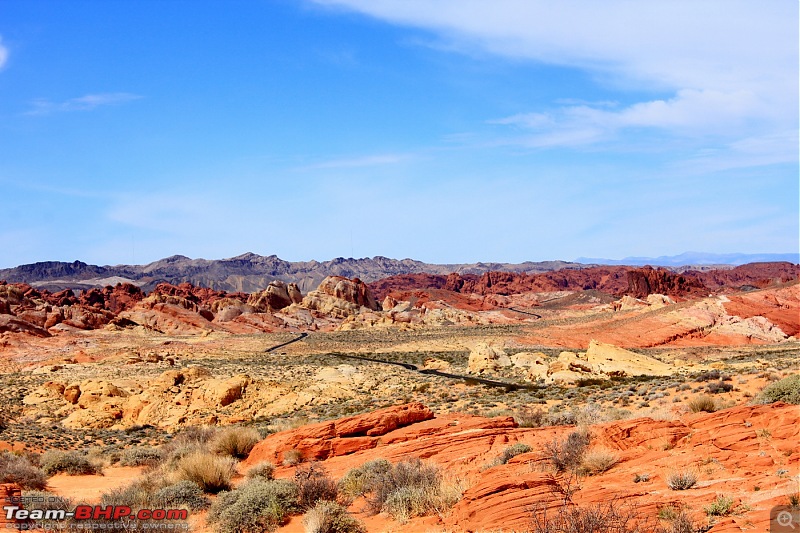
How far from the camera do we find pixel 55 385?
102 feet

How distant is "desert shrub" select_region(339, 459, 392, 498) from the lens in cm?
1163

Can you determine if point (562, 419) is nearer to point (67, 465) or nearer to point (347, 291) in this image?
point (67, 465)

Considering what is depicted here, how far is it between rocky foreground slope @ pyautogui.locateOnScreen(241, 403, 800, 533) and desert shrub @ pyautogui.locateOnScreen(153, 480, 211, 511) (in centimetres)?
261

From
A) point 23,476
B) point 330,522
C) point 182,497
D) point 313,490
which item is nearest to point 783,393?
point 313,490

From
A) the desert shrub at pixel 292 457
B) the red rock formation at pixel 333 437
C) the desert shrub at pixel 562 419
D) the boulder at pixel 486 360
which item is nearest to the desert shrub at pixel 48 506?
the desert shrub at pixel 292 457

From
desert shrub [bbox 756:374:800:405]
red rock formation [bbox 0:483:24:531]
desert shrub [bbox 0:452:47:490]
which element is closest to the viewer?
red rock formation [bbox 0:483:24:531]

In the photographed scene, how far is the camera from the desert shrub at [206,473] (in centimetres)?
1263

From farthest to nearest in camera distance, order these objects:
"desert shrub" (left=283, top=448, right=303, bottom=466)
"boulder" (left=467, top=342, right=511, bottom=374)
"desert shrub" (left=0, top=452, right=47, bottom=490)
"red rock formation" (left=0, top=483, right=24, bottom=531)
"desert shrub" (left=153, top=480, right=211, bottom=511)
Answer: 1. "boulder" (left=467, top=342, right=511, bottom=374)
2. "desert shrub" (left=283, top=448, right=303, bottom=466)
3. "desert shrub" (left=0, top=452, right=47, bottom=490)
4. "desert shrub" (left=153, top=480, right=211, bottom=511)
5. "red rock formation" (left=0, top=483, right=24, bottom=531)

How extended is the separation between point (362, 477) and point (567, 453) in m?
3.96

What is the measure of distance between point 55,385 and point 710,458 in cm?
3105

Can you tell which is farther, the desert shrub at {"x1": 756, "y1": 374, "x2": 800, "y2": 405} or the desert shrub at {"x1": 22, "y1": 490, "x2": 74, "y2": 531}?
the desert shrub at {"x1": 756, "y1": 374, "x2": 800, "y2": 405}

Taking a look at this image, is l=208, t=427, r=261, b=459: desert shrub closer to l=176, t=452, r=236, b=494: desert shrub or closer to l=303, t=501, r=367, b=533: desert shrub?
l=176, t=452, r=236, b=494: desert shrub

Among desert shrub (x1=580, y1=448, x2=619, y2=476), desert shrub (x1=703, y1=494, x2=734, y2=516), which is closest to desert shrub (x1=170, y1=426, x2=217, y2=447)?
desert shrub (x1=580, y1=448, x2=619, y2=476)

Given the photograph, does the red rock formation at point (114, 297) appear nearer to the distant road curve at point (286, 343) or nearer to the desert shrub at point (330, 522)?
the distant road curve at point (286, 343)
